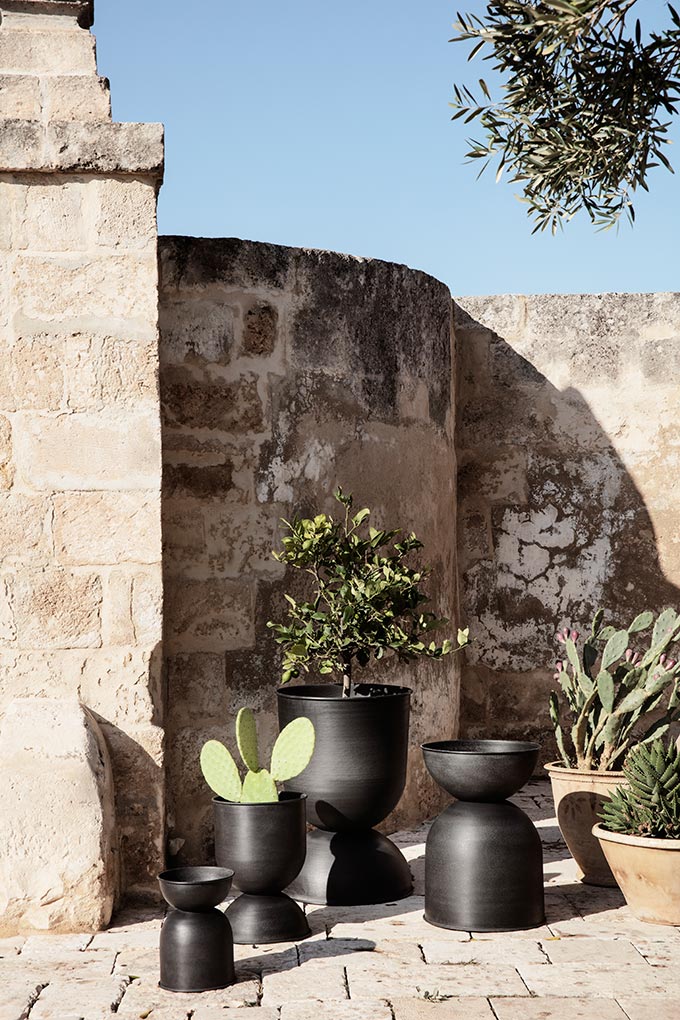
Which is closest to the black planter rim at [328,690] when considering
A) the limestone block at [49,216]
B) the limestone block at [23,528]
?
the limestone block at [23,528]

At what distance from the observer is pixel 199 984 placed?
3.36m

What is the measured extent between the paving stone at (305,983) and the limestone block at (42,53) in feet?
10.3

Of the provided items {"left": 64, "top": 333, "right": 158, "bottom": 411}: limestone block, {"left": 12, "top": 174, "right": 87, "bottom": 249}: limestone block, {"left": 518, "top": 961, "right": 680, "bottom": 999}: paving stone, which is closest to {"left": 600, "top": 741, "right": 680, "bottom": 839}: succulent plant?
{"left": 518, "top": 961, "right": 680, "bottom": 999}: paving stone

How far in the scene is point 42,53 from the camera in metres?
4.39

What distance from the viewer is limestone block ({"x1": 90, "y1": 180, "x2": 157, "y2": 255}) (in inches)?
167

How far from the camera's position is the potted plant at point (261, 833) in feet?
12.3

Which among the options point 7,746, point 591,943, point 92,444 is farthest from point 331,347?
point 591,943

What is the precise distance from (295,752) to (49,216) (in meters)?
2.04

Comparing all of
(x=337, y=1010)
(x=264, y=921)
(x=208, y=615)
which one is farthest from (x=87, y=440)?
(x=337, y=1010)

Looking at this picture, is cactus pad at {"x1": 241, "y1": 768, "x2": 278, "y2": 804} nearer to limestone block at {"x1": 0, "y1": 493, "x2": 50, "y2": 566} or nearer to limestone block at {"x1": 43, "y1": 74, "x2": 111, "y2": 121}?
limestone block at {"x1": 0, "y1": 493, "x2": 50, "y2": 566}

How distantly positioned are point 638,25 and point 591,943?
3.55 m

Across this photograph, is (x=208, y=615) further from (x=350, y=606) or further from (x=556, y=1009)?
(x=556, y=1009)

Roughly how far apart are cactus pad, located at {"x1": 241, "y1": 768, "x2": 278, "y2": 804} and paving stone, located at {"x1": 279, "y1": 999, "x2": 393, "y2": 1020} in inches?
28.2

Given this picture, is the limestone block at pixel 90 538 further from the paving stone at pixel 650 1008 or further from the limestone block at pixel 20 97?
the paving stone at pixel 650 1008
